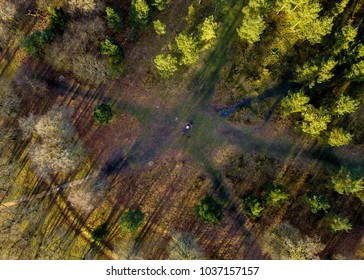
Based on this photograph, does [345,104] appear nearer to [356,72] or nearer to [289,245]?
[356,72]

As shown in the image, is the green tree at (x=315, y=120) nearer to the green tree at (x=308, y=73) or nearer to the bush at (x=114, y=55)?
the green tree at (x=308, y=73)

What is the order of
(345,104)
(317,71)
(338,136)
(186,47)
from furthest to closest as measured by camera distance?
(317,71), (338,136), (186,47), (345,104)

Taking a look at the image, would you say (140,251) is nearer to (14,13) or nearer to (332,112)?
(332,112)

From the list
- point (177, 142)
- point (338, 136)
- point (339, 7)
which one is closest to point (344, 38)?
point (339, 7)

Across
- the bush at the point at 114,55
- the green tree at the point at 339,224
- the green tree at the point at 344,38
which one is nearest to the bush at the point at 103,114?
the bush at the point at 114,55

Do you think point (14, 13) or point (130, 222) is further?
point (14, 13)

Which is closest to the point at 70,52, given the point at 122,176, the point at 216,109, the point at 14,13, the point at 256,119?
the point at 14,13

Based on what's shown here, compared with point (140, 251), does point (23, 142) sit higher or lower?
higher
